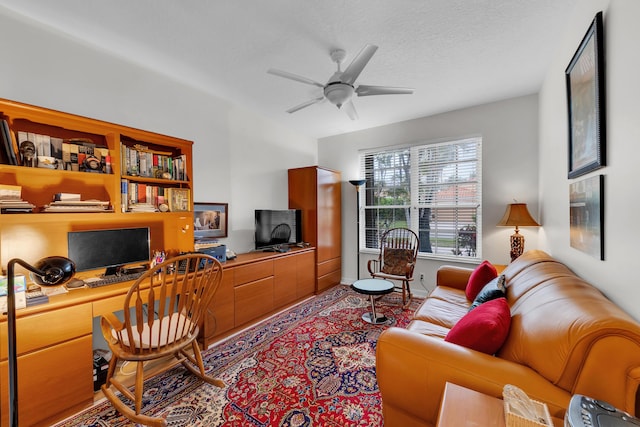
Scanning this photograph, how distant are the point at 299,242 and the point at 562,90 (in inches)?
132

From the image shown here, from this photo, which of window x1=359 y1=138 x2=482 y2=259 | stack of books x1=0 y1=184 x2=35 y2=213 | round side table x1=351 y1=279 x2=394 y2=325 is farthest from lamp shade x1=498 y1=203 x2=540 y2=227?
stack of books x1=0 y1=184 x2=35 y2=213

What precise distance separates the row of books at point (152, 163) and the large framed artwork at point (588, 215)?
3136mm

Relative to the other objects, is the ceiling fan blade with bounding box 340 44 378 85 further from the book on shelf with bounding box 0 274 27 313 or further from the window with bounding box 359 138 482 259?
the book on shelf with bounding box 0 274 27 313

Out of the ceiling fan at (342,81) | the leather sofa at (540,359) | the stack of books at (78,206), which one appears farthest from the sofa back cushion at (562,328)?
the stack of books at (78,206)

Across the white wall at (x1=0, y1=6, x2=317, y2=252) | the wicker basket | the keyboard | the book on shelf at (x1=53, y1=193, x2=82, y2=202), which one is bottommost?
the wicker basket

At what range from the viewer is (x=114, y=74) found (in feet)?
7.76

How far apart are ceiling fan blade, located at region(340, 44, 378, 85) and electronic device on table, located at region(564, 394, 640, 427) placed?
6.50 feet

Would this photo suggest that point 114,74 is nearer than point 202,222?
Yes

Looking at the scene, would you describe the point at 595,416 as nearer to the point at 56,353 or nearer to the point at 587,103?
the point at 587,103

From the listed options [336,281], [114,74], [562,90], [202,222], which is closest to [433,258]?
[336,281]

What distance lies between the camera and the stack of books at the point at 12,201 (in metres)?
1.65

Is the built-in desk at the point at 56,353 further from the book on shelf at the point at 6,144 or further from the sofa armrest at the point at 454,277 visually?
the sofa armrest at the point at 454,277

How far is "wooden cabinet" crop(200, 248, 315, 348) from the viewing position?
102 inches

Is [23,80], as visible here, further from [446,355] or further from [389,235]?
[389,235]
